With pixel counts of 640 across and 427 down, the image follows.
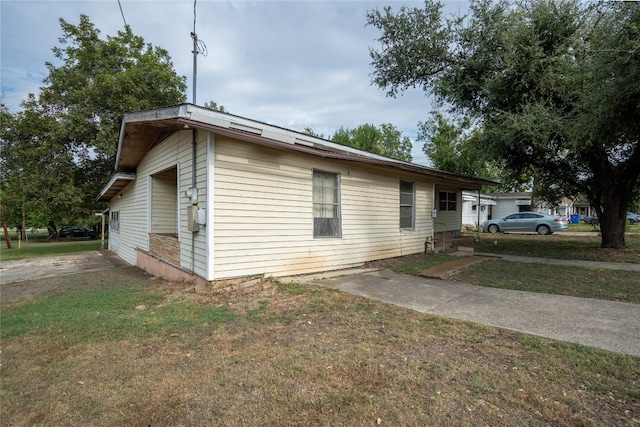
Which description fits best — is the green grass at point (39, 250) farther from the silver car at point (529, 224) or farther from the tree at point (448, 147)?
the tree at point (448, 147)

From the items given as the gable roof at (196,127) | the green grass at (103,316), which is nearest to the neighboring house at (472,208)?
the gable roof at (196,127)

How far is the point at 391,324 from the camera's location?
4078 mm

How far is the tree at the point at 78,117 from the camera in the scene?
669 inches

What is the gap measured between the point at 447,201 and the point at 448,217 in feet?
2.26

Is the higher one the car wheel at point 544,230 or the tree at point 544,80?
the tree at point 544,80

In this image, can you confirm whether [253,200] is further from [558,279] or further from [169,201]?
[558,279]

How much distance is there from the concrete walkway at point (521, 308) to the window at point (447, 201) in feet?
24.5

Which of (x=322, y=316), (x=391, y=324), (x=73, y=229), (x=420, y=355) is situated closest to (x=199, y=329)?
(x=322, y=316)

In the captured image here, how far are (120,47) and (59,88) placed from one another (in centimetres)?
430

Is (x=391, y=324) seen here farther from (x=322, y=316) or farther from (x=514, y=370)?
(x=514, y=370)

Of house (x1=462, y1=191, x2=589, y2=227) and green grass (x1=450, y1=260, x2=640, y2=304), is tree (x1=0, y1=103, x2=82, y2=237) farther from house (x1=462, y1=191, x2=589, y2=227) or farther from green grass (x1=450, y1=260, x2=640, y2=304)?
house (x1=462, y1=191, x2=589, y2=227)

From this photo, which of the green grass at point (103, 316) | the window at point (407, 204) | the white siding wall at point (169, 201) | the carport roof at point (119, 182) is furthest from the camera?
the carport roof at point (119, 182)

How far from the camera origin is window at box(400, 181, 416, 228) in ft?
32.9

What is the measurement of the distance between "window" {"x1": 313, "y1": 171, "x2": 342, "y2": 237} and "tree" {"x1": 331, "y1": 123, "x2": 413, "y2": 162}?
2643 cm
